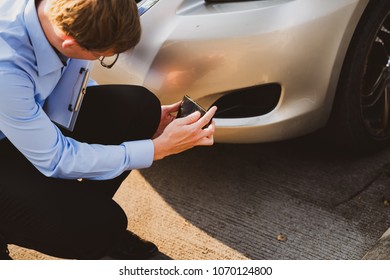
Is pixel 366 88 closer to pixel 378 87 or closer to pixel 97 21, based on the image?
pixel 378 87

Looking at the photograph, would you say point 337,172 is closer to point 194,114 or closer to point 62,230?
point 194,114

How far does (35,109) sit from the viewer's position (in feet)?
5.04

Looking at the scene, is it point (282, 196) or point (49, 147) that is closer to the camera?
point (49, 147)

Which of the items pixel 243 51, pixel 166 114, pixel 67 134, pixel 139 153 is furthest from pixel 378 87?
pixel 67 134

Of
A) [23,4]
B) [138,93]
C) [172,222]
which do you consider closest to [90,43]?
[23,4]

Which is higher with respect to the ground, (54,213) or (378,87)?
(378,87)

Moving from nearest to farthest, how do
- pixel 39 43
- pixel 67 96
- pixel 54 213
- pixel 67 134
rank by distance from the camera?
pixel 39 43
pixel 54 213
pixel 67 96
pixel 67 134

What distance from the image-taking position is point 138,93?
196 cm

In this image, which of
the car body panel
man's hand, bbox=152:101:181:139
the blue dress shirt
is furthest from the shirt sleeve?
the car body panel

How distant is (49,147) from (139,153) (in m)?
0.27

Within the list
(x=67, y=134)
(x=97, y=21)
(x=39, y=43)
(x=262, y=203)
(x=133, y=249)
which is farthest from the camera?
(x=262, y=203)

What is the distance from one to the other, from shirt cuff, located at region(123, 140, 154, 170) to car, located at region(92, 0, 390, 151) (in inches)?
14.3

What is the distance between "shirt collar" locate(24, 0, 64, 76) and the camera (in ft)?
4.95
